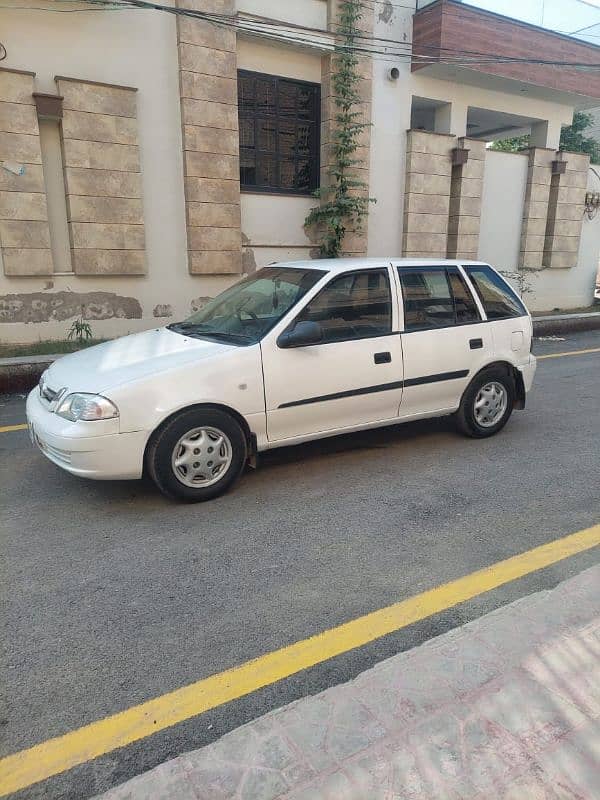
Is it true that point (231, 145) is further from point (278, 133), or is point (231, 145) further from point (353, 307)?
point (353, 307)

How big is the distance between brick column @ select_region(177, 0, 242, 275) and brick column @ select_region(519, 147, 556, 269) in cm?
792

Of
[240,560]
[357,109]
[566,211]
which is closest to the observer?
[240,560]

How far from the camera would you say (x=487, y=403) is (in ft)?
18.5

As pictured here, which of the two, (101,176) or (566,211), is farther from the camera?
(566,211)

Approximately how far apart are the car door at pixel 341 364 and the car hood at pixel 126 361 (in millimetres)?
480

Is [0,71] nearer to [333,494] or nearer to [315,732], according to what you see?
[333,494]

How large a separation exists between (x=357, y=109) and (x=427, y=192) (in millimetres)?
2430

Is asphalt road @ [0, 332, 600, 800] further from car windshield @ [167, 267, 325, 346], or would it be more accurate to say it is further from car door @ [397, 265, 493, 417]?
car windshield @ [167, 267, 325, 346]

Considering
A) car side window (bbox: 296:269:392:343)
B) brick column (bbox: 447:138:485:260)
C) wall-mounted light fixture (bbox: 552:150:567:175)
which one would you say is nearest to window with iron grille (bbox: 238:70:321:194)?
brick column (bbox: 447:138:485:260)

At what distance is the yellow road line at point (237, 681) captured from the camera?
7.07ft

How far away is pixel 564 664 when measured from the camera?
2488 mm

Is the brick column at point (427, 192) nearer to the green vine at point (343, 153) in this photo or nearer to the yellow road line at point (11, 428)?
the green vine at point (343, 153)

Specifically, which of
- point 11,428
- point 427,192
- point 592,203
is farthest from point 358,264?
point 592,203

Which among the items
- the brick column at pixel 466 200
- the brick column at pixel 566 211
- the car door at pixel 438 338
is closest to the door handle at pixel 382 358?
the car door at pixel 438 338
